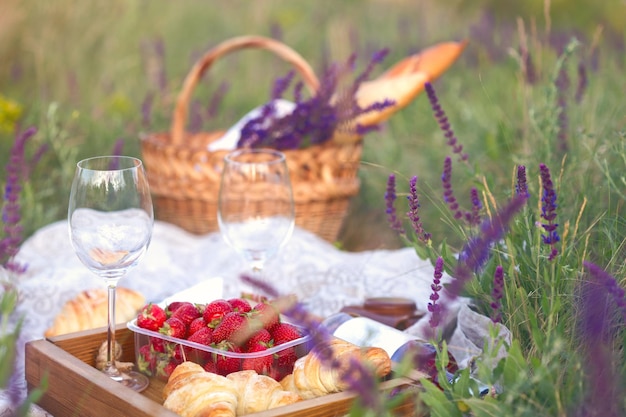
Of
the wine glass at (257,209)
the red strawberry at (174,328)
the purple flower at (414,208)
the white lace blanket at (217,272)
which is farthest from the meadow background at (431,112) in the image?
the red strawberry at (174,328)

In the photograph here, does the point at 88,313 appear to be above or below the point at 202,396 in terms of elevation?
below

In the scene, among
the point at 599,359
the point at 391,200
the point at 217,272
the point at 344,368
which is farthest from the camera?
the point at 217,272

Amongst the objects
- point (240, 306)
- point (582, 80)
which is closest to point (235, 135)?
point (582, 80)

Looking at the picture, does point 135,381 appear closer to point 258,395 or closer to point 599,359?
point 258,395

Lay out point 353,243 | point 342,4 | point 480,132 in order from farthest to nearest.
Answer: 1. point 342,4
2. point 480,132
3. point 353,243

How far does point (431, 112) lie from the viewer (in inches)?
146

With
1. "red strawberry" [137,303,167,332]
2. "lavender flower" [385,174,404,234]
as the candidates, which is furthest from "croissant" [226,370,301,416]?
"lavender flower" [385,174,404,234]

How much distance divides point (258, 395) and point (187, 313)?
0.89 feet

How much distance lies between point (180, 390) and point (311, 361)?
7.8 inches

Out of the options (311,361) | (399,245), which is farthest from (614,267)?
(399,245)

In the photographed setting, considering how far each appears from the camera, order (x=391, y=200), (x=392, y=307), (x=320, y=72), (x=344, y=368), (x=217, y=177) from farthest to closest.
Result: (x=320, y=72), (x=217, y=177), (x=392, y=307), (x=391, y=200), (x=344, y=368)

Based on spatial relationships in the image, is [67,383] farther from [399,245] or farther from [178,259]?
[399,245]

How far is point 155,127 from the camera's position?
385 cm

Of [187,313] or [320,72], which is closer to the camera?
[187,313]
